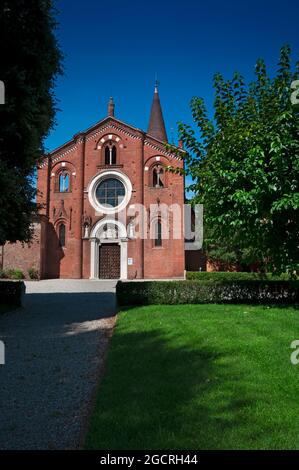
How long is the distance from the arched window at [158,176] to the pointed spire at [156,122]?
11.5m

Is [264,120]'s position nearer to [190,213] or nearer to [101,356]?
[101,356]

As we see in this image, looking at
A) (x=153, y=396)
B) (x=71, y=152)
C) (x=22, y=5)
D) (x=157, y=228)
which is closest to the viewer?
(x=153, y=396)

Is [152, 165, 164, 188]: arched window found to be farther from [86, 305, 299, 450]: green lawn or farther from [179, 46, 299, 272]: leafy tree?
[86, 305, 299, 450]: green lawn

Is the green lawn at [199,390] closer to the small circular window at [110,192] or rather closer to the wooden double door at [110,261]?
the wooden double door at [110,261]

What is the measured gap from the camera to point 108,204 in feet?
101

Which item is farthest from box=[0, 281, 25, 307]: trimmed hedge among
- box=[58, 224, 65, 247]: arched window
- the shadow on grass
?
box=[58, 224, 65, 247]: arched window

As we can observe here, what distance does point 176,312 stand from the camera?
10.5 m

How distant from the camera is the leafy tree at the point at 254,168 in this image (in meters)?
8.14

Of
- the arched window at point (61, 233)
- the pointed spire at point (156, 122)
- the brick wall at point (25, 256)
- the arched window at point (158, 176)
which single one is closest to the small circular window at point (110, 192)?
the arched window at point (158, 176)

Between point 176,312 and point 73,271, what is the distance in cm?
2030

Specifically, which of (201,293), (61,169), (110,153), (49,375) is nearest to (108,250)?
(61,169)

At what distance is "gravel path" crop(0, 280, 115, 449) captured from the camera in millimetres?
3602

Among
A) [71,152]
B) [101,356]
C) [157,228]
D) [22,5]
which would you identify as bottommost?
[101,356]
